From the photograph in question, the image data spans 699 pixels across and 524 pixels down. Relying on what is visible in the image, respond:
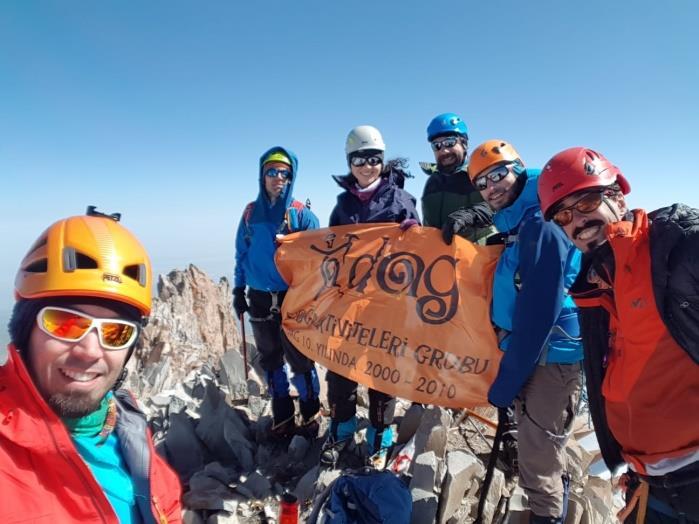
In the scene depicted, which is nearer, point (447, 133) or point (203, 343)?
point (447, 133)

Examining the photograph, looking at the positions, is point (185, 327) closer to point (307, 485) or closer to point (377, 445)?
point (307, 485)

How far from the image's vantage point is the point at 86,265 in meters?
2.77

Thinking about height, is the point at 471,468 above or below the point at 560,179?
below

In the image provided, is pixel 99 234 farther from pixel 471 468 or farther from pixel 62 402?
pixel 471 468

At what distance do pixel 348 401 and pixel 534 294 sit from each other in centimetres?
386

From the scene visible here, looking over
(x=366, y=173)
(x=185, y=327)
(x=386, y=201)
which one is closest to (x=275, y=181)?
(x=366, y=173)

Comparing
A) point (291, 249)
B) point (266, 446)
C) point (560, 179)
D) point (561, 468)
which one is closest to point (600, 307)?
point (560, 179)

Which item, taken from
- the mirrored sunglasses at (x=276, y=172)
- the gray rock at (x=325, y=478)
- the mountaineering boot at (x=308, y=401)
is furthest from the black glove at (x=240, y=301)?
the gray rock at (x=325, y=478)

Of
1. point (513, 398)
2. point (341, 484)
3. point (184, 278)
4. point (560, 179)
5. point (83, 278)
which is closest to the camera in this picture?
point (83, 278)

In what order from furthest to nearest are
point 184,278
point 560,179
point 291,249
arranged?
point 184,278 < point 291,249 < point 560,179

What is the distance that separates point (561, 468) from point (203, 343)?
25.6 metres

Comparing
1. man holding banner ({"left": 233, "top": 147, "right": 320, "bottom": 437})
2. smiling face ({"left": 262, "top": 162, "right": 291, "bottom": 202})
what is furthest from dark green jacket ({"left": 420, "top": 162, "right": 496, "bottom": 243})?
smiling face ({"left": 262, "top": 162, "right": 291, "bottom": 202})

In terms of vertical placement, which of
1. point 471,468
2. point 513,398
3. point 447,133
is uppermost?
point 447,133

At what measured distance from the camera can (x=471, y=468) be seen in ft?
16.6
